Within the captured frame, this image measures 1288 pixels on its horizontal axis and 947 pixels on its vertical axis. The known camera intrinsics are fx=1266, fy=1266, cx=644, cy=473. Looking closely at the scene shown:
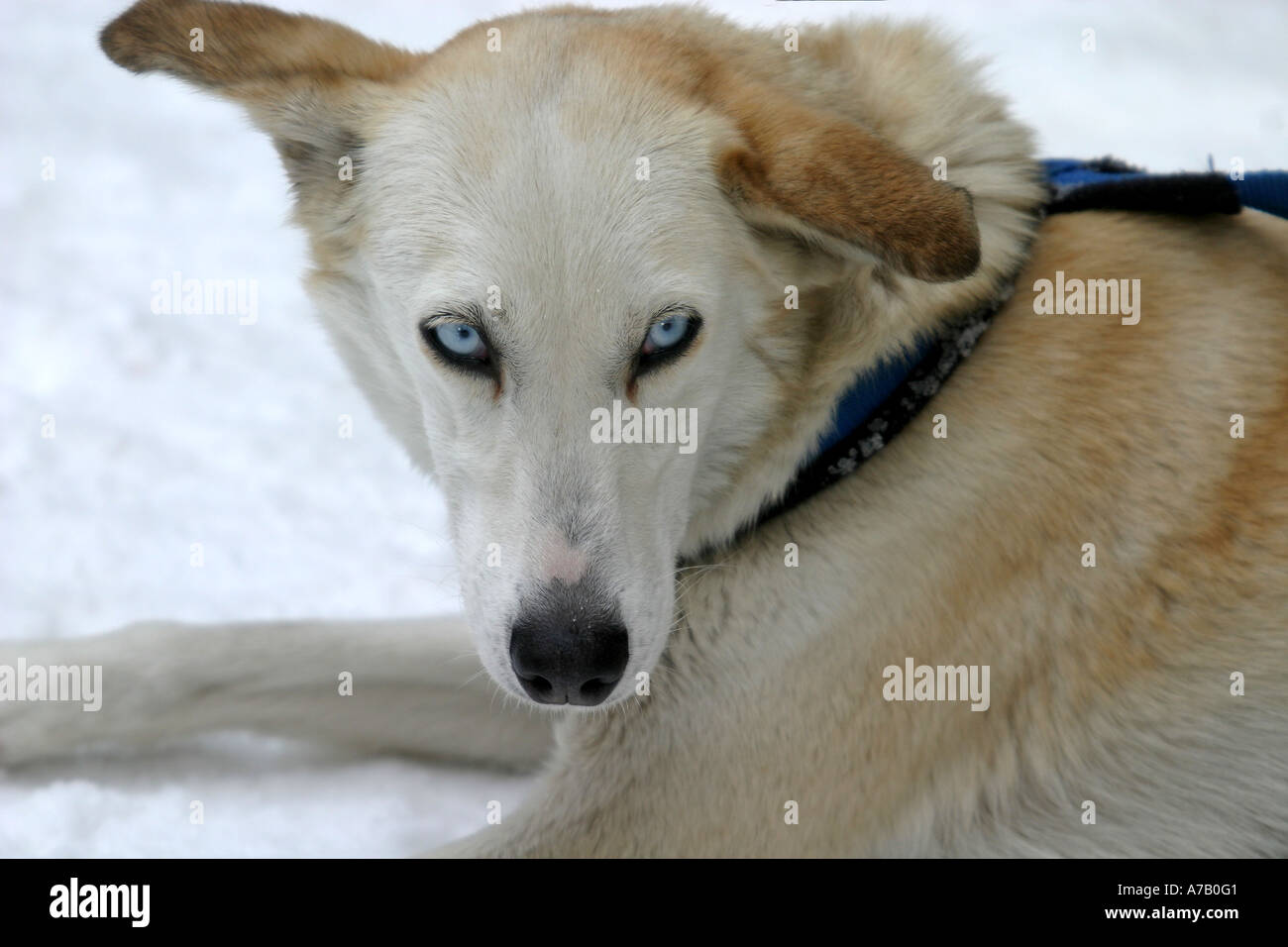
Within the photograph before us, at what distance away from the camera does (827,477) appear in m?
2.33

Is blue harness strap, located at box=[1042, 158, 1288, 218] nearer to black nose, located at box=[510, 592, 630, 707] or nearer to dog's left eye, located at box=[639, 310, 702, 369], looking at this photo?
dog's left eye, located at box=[639, 310, 702, 369]

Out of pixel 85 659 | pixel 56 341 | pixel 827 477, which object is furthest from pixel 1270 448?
pixel 56 341

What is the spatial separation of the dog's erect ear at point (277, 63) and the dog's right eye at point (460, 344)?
0.44m

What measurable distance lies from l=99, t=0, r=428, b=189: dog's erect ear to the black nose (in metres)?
0.95

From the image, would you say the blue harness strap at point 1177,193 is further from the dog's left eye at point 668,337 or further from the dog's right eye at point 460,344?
the dog's right eye at point 460,344

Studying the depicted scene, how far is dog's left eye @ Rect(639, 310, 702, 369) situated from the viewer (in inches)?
81.3

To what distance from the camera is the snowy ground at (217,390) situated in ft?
9.09

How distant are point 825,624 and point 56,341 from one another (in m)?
2.89

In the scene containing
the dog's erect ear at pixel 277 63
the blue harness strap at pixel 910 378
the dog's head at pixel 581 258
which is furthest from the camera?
the blue harness strap at pixel 910 378

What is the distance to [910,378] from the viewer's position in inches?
90.7

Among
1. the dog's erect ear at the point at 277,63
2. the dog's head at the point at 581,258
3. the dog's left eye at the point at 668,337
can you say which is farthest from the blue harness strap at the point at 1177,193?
the dog's erect ear at the point at 277,63

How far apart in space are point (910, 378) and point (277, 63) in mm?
1276

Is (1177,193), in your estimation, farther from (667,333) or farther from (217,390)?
(217,390)

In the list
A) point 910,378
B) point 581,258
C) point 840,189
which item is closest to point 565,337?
point 581,258
